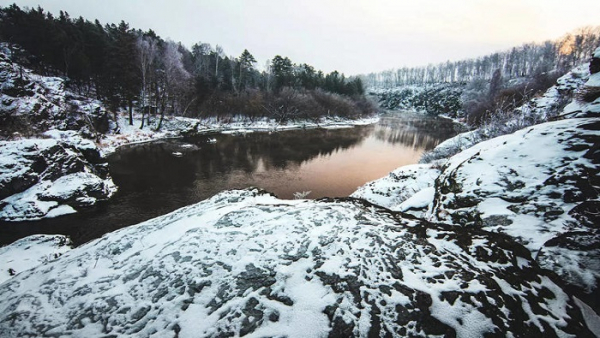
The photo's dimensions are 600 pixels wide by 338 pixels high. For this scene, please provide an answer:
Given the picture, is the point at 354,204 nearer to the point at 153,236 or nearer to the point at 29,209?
the point at 153,236

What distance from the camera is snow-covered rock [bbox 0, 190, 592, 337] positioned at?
3346 millimetres

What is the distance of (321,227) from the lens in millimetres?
5762

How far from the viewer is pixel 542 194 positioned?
509cm

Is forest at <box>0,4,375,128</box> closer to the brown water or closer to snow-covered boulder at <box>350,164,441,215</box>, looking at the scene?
the brown water

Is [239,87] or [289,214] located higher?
[239,87]

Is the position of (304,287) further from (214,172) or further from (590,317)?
(214,172)

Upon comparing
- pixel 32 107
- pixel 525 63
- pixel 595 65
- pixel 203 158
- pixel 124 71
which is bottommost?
pixel 203 158

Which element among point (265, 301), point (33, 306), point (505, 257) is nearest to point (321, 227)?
point (265, 301)

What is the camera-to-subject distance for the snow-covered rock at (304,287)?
3346 mm

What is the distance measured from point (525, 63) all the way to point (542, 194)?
134071 mm

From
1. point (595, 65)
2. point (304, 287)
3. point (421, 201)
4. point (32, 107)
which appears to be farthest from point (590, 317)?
point (32, 107)

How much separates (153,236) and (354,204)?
5907 millimetres

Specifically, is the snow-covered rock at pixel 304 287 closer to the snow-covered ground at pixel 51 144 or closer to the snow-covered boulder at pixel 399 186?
the snow-covered boulder at pixel 399 186

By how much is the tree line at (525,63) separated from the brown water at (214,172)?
56.3 metres
